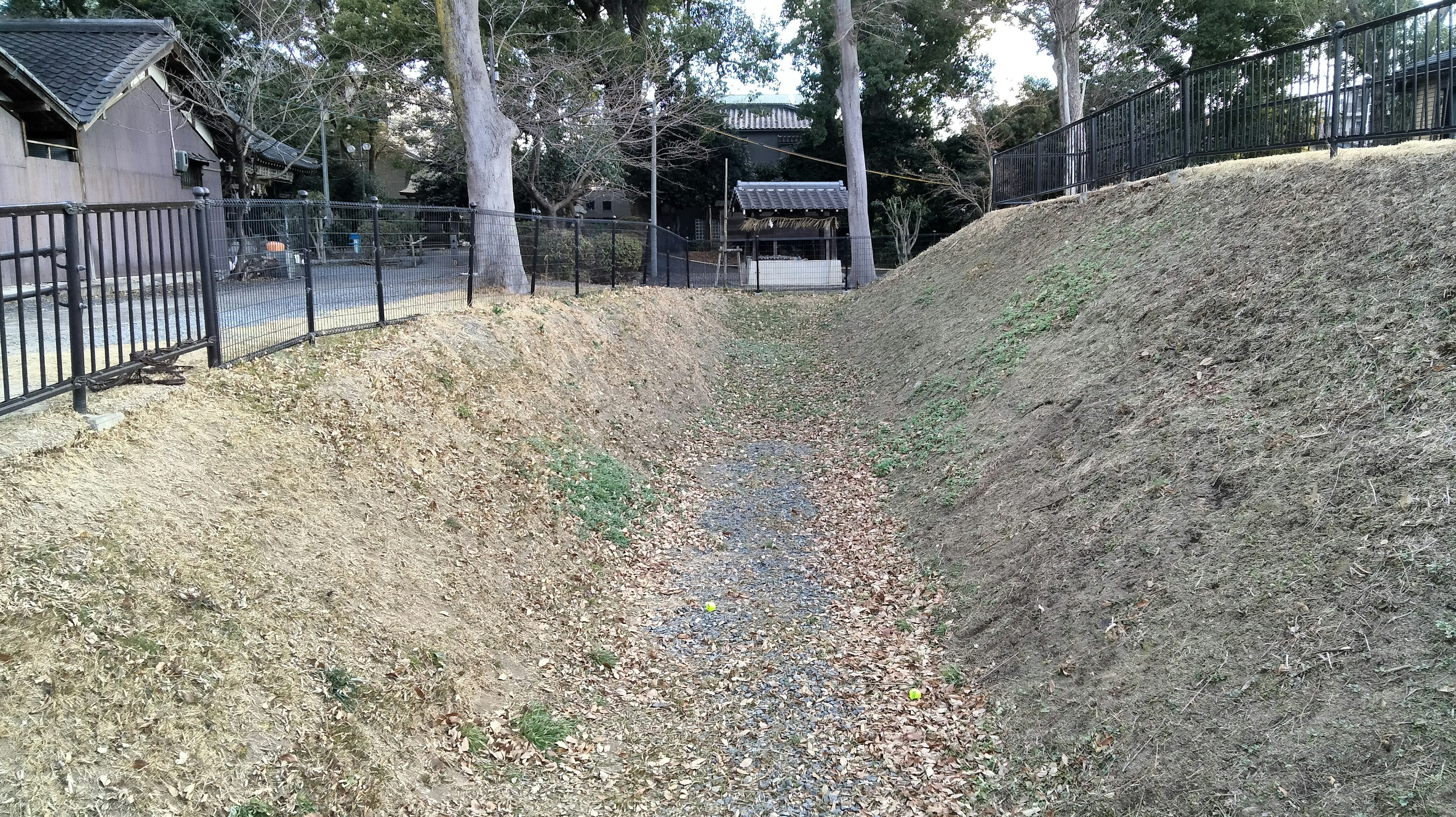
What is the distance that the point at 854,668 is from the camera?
568 cm

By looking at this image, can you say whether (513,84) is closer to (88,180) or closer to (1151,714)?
(88,180)

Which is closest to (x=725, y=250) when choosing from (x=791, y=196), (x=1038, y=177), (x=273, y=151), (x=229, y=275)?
(x=791, y=196)

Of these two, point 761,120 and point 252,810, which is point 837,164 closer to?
point 761,120

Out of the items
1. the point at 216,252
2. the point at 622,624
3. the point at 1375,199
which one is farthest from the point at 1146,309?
the point at 216,252

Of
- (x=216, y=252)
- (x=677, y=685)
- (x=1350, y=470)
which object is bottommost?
(x=677, y=685)

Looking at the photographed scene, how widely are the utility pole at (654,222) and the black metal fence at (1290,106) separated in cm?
881

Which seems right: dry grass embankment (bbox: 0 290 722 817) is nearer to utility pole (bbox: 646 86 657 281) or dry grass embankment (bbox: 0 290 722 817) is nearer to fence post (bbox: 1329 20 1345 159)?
fence post (bbox: 1329 20 1345 159)

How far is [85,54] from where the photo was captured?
17.7 metres

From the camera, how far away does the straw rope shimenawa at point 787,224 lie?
28.2 meters

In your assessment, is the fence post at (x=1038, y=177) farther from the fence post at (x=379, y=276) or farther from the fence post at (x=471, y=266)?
the fence post at (x=379, y=276)

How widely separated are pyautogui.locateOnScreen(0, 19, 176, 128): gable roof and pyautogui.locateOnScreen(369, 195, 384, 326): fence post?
32.0 ft

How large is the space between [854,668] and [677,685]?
1135 mm

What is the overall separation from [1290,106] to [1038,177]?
640 centimetres

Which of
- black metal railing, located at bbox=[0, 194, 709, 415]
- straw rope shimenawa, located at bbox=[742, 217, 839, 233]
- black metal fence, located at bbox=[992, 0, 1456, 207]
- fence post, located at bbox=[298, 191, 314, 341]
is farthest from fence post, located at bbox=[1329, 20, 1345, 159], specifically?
straw rope shimenawa, located at bbox=[742, 217, 839, 233]
